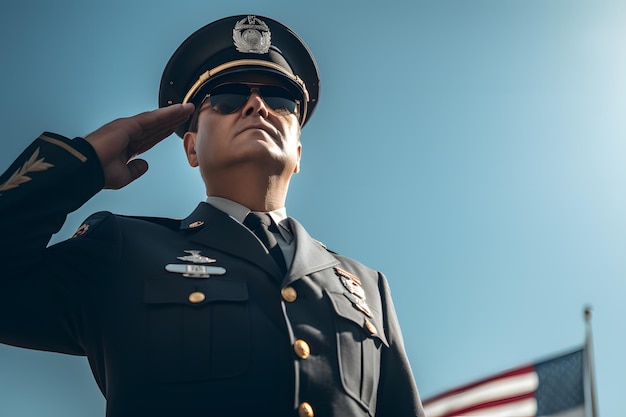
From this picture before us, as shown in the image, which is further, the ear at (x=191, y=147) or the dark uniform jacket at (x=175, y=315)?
the ear at (x=191, y=147)

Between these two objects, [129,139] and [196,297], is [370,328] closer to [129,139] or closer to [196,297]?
[196,297]

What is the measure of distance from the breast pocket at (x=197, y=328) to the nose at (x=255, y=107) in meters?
0.99

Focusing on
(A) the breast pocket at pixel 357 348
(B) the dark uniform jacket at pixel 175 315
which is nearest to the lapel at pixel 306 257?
(B) the dark uniform jacket at pixel 175 315

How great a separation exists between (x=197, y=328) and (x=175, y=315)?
10 cm

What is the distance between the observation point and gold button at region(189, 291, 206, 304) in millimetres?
3342

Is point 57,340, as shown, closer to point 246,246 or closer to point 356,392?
point 246,246

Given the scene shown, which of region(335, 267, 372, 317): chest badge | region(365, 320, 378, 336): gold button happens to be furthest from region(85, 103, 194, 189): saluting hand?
region(365, 320, 378, 336): gold button

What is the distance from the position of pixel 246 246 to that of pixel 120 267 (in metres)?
0.52

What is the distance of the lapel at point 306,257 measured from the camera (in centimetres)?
358

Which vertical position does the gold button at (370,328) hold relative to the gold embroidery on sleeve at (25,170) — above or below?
below

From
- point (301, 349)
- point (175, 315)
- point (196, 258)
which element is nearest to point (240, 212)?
point (196, 258)

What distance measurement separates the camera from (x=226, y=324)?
3.29 meters

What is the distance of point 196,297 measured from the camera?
3.35 meters

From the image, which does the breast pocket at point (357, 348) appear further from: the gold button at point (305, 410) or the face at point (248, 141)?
the face at point (248, 141)
